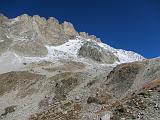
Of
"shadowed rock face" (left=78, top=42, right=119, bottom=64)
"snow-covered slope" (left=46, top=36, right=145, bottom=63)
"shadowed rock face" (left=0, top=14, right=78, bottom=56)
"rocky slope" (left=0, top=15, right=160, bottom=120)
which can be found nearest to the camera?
"rocky slope" (left=0, top=15, right=160, bottom=120)

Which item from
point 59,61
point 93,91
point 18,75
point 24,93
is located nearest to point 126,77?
point 93,91

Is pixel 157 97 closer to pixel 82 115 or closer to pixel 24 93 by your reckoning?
pixel 82 115

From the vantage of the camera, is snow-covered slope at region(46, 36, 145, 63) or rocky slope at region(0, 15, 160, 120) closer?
rocky slope at region(0, 15, 160, 120)

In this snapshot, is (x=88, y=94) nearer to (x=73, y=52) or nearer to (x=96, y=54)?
(x=96, y=54)

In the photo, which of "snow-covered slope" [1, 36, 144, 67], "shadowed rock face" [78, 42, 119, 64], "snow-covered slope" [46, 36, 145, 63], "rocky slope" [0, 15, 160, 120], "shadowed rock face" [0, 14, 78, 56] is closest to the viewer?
"rocky slope" [0, 15, 160, 120]

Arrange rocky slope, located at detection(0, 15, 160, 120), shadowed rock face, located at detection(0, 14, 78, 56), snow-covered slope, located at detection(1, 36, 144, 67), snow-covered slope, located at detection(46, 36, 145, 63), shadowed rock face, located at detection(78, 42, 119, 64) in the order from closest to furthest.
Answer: rocky slope, located at detection(0, 15, 160, 120) → snow-covered slope, located at detection(1, 36, 144, 67) → shadowed rock face, located at detection(0, 14, 78, 56) → shadowed rock face, located at detection(78, 42, 119, 64) → snow-covered slope, located at detection(46, 36, 145, 63)

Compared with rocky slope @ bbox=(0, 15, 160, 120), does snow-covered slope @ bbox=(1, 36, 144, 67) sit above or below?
above

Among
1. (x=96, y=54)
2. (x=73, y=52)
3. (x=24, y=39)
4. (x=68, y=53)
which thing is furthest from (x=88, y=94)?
(x=24, y=39)

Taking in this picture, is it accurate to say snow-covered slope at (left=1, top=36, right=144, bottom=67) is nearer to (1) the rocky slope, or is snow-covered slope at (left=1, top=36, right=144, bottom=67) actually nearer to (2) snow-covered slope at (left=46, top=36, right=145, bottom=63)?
(2) snow-covered slope at (left=46, top=36, right=145, bottom=63)

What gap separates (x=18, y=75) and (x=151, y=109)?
55298mm

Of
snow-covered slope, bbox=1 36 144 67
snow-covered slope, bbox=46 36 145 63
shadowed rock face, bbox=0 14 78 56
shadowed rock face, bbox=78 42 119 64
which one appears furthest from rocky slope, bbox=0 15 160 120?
shadowed rock face, bbox=78 42 119 64

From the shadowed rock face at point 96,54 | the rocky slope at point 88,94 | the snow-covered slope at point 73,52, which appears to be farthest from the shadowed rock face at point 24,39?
the rocky slope at point 88,94

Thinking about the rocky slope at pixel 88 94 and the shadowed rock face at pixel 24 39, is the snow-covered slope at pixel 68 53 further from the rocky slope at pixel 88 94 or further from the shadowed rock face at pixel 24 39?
the rocky slope at pixel 88 94

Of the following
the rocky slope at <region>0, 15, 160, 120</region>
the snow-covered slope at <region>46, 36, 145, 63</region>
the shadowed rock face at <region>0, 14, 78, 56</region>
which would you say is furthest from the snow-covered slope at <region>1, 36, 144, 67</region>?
the rocky slope at <region>0, 15, 160, 120</region>
